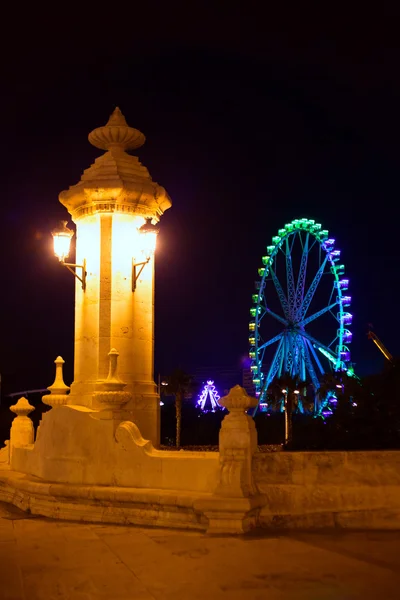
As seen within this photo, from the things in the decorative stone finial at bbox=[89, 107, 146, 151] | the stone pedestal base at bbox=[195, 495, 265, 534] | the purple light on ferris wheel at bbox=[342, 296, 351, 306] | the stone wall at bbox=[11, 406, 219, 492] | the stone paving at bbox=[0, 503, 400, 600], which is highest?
the purple light on ferris wheel at bbox=[342, 296, 351, 306]

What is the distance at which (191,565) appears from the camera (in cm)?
672

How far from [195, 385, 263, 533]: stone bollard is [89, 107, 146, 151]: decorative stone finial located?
499 cm

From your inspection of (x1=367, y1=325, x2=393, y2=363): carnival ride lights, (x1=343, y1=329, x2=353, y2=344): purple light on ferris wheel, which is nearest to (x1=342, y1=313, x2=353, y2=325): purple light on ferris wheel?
(x1=343, y1=329, x2=353, y2=344): purple light on ferris wheel

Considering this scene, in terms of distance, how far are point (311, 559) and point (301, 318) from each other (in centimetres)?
Answer: 3310

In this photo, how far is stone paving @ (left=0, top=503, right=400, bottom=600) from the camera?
583cm

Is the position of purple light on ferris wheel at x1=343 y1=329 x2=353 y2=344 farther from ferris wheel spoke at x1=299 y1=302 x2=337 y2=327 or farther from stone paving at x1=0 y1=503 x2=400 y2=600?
stone paving at x1=0 y1=503 x2=400 y2=600

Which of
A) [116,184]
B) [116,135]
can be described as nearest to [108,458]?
[116,184]

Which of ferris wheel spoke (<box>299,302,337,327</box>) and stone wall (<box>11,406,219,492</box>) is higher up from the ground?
ferris wheel spoke (<box>299,302,337,327</box>)

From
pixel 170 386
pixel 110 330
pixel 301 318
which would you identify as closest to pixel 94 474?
pixel 110 330

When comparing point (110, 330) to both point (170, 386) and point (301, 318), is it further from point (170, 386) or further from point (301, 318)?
point (170, 386)

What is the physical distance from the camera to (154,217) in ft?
38.9

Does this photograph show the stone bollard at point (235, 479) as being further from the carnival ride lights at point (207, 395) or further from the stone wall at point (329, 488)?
the carnival ride lights at point (207, 395)

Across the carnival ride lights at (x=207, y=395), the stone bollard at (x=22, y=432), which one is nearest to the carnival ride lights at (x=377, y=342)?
the carnival ride lights at (x=207, y=395)

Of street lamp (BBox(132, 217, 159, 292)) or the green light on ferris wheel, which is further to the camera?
the green light on ferris wheel
